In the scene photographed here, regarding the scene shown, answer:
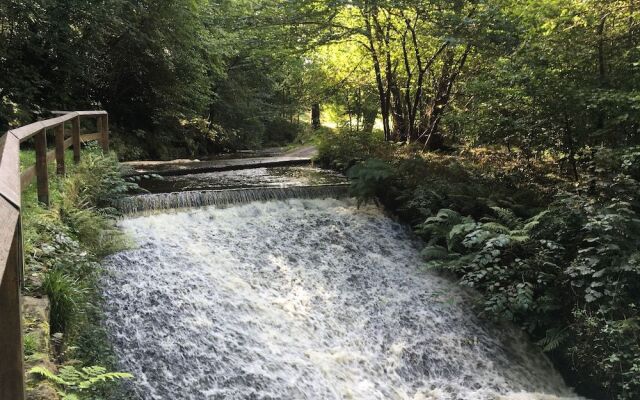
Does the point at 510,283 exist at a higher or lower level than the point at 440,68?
lower

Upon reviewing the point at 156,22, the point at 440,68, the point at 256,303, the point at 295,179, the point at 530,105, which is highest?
the point at 156,22

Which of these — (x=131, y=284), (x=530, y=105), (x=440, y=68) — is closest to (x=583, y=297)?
(x=530, y=105)

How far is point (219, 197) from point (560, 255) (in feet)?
18.7

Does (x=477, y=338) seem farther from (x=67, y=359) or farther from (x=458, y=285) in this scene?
(x=67, y=359)

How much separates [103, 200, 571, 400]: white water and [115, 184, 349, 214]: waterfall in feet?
0.91

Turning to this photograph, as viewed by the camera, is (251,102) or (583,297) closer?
(583,297)

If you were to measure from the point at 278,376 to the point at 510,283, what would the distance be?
3.95m

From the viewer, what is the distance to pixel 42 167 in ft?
18.6

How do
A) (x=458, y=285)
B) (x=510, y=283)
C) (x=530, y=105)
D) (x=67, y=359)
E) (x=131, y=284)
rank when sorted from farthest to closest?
(x=530, y=105), (x=458, y=285), (x=510, y=283), (x=131, y=284), (x=67, y=359)

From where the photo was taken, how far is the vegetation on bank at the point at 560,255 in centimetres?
605

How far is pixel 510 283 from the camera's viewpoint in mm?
7195

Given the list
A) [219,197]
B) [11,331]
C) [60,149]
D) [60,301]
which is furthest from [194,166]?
[11,331]

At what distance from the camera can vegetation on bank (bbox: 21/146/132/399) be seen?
3566mm

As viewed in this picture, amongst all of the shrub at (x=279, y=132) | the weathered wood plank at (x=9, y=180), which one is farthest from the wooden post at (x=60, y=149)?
the shrub at (x=279, y=132)
